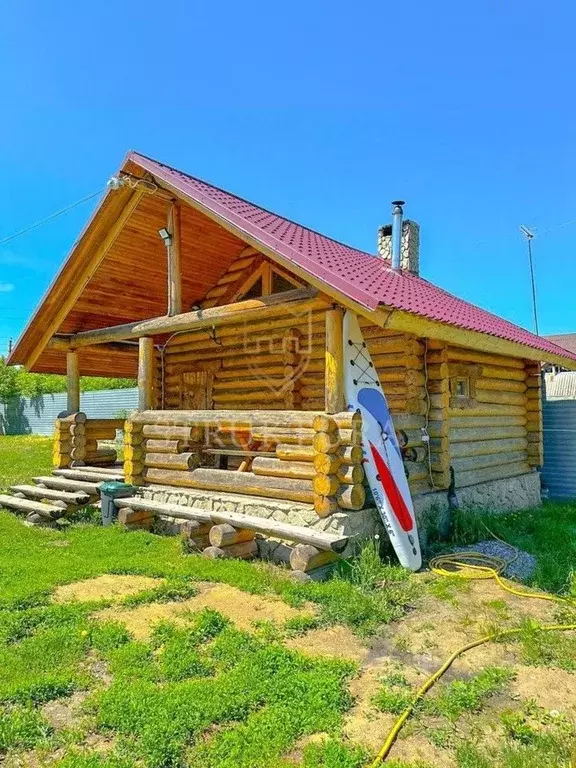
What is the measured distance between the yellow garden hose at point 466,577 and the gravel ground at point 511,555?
0.25 feet

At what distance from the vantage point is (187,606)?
4836mm

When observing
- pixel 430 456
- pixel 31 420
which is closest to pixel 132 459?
pixel 430 456

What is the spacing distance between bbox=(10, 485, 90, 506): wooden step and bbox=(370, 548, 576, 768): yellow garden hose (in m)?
5.24

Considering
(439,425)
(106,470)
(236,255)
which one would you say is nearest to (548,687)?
(439,425)

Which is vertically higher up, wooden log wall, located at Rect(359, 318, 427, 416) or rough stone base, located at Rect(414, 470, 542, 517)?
wooden log wall, located at Rect(359, 318, 427, 416)

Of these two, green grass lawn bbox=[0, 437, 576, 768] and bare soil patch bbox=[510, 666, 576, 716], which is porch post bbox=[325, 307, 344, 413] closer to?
green grass lawn bbox=[0, 437, 576, 768]

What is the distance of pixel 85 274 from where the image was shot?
29.2 ft

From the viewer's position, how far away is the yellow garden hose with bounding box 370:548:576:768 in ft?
9.71

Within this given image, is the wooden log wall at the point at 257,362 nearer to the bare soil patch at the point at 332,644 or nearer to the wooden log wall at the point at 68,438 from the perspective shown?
the wooden log wall at the point at 68,438

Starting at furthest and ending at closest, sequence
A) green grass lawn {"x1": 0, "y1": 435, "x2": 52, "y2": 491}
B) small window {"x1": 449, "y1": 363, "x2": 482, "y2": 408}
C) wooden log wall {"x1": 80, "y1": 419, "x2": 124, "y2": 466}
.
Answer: green grass lawn {"x1": 0, "y1": 435, "x2": 52, "y2": 491}
wooden log wall {"x1": 80, "y1": 419, "x2": 124, "y2": 466}
small window {"x1": 449, "y1": 363, "x2": 482, "y2": 408}

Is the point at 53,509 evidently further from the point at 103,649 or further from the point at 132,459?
the point at 103,649

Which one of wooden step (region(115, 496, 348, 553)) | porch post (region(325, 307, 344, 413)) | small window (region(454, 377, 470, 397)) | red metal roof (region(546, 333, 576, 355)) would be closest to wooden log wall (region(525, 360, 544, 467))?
small window (region(454, 377, 470, 397))

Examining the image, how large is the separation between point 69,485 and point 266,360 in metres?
3.82

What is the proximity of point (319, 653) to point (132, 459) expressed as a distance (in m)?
5.10
